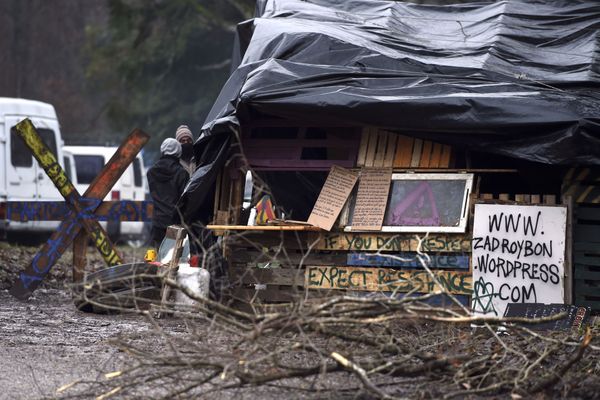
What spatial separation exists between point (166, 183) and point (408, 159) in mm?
3066

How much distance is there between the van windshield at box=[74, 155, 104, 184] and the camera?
26.9 m

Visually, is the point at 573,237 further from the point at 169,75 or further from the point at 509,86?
the point at 169,75

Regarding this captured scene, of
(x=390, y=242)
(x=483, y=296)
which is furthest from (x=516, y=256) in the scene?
(x=390, y=242)

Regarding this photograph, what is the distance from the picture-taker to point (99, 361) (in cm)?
843

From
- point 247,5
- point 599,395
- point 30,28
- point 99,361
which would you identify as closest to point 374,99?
point 99,361

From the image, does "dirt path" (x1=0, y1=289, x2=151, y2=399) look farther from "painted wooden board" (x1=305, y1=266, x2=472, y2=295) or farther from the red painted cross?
"painted wooden board" (x1=305, y1=266, x2=472, y2=295)

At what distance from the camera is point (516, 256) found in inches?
405

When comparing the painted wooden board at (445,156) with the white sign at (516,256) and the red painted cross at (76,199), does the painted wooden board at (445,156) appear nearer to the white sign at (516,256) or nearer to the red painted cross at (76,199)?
the white sign at (516,256)

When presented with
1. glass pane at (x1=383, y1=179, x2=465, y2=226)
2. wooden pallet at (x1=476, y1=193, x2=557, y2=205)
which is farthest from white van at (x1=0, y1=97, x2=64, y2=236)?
wooden pallet at (x1=476, y1=193, x2=557, y2=205)

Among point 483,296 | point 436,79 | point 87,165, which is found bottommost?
point 87,165

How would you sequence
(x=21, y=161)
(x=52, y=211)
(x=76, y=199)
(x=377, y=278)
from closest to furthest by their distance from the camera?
(x=377, y=278) → (x=76, y=199) → (x=52, y=211) → (x=21, y=161)

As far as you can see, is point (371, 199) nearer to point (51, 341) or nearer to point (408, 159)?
point (408, 159)

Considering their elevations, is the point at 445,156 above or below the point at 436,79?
below

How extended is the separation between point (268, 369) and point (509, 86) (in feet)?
16.8
